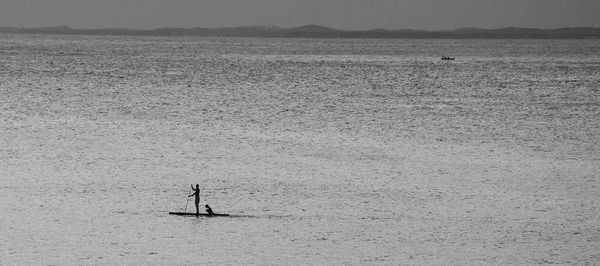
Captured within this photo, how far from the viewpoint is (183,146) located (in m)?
27.5

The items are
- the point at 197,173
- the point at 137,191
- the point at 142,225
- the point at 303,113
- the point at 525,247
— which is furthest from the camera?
the point at 303,113

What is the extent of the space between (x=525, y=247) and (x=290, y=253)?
390cm

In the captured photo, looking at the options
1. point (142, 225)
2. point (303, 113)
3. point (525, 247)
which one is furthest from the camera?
point (303, 113)

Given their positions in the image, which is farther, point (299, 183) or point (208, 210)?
point (299, 183)

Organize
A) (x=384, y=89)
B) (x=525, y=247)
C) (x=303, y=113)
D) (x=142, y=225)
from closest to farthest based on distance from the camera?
(x=525, y=247) < (x=142, y=225) < (x=303, y=113) < (x=384, y=89)

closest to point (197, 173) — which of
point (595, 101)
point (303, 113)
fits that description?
point (303, 113)

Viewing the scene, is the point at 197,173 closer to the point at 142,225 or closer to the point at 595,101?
the point at 142,225

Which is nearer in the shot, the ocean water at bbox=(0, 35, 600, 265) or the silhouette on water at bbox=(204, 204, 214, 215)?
the ocean water at bbox=(0, 35, 600, 265)

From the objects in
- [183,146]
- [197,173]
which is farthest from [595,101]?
[197,173]

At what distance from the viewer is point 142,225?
16.8 m

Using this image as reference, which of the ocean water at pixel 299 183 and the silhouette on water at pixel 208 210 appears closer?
the ocean water at pixel 299 183

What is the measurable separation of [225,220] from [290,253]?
8.40ft

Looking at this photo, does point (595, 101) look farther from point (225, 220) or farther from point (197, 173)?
point (225, 220)

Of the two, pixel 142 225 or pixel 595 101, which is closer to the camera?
pixel 142 225
